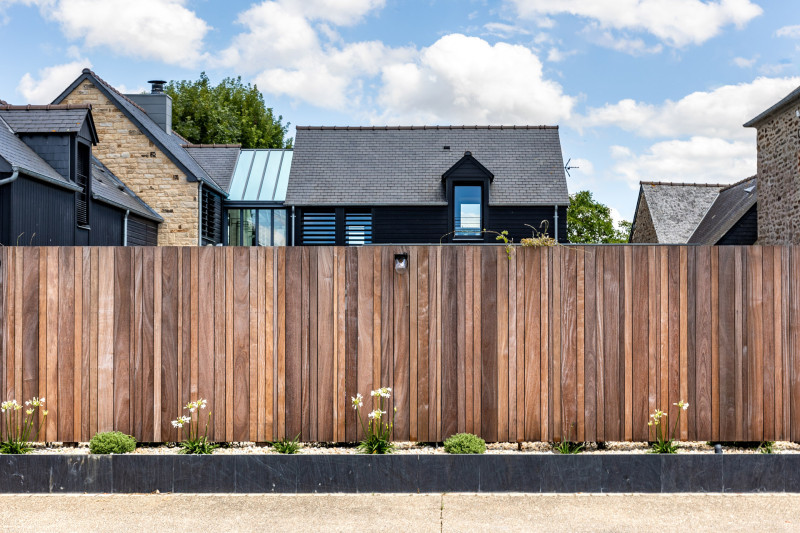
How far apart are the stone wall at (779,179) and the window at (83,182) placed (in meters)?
17.7

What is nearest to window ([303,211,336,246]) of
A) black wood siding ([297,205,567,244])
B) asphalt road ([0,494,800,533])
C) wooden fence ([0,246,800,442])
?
black wood siding ([297,205,567,244])

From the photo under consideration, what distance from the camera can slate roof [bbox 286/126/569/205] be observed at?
1908 centimetres

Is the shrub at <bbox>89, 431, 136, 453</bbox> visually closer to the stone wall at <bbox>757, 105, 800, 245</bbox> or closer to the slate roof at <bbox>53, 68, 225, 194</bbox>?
the slate roof at <bbox>53, 68, 225, 194</bbox>

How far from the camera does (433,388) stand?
5320 mm

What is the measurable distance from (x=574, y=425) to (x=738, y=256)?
1970 mm

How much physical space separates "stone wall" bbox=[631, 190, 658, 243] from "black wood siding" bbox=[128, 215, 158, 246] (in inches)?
801

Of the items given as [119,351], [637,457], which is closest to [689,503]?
[637,457]

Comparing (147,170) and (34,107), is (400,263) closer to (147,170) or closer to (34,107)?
(34,107)

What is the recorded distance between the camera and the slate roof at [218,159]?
71.6ft

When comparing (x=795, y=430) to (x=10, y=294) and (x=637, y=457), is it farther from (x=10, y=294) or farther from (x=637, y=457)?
(x=10, y=294)

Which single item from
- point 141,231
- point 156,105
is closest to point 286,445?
point 141,231

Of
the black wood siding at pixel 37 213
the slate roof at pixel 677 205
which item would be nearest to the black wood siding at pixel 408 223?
the black wood siding at pixel 37 213

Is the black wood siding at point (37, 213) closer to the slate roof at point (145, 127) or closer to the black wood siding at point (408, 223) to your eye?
the slate roof at point (145, 127)

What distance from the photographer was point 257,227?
21703 mm
